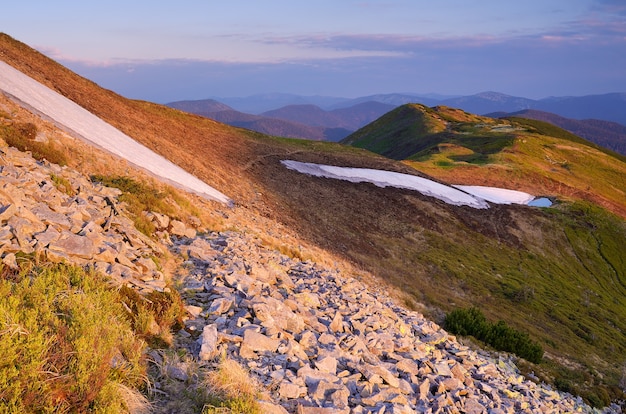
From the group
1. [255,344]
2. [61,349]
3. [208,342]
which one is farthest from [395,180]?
[61,349]

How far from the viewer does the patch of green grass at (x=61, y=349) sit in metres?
5.29

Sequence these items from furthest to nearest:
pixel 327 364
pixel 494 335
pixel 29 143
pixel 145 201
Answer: pixel 494 335 < pixel 29 143 < pixel 145 201 < pixel 327 364

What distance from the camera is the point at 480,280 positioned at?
3497 cm

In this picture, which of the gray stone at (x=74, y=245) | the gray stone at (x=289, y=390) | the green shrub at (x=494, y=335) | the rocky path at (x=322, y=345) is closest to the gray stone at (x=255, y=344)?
the rocky path at (x=322, y=345)

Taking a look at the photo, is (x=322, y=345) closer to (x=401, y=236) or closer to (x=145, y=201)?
(x=145, y=201)

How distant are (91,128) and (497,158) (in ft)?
300

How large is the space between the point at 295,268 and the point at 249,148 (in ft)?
110

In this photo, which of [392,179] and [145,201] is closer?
[145,201]

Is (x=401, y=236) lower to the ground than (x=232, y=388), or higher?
lower

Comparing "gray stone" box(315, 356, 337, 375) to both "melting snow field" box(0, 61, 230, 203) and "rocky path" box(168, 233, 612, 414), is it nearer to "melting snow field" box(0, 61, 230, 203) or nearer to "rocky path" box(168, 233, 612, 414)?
"rocky path" box(168, 233, 612, 414)

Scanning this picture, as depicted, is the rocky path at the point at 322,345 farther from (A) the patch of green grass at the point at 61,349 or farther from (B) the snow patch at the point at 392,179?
(B) the snow patch at the point at 392,179

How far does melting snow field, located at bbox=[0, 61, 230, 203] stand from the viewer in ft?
84.7

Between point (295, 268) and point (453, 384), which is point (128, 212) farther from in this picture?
point (453, 384)

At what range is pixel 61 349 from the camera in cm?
599
